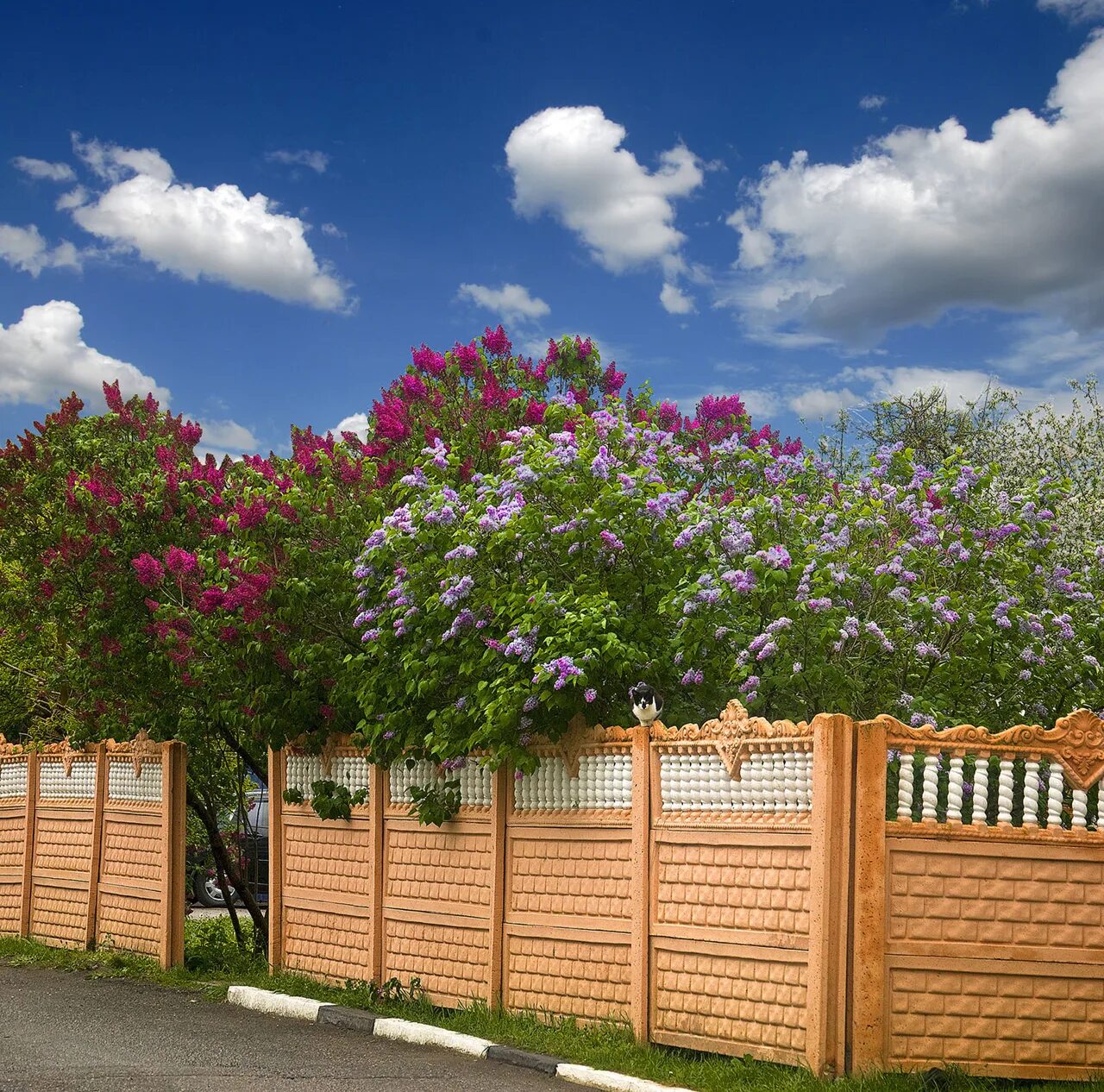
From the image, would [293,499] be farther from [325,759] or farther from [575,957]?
[575,957]

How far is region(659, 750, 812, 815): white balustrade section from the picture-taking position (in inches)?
327

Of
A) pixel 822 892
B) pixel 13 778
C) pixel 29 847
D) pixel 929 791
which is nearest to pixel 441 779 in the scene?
pixel 822 892

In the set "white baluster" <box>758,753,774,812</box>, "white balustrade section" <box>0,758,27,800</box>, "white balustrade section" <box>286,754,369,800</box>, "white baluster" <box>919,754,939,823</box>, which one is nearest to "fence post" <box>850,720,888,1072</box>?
"white baluster" <box>919,754,939,823</box>

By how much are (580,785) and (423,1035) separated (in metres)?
2.09

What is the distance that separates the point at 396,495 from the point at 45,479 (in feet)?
19.2

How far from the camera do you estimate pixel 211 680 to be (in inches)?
520

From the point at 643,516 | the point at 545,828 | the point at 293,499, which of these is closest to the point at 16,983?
the point at 293,499

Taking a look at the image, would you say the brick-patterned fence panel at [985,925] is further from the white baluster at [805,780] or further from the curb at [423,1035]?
the curb at [423,1035]

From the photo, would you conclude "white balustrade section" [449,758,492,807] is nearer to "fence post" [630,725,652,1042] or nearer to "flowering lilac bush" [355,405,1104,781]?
"flowering lilac bush" [355,405,1104,781]

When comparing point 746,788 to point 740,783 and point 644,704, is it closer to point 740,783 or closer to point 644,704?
point 740,783

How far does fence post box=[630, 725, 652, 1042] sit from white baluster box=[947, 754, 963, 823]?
79.1 inches

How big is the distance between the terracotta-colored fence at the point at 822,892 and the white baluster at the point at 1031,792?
0.4 inches

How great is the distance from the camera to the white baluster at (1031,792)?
8047 mm

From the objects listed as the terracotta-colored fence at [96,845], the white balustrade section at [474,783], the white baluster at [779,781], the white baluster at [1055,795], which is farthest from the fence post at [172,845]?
the white baluster at [1055,795]
